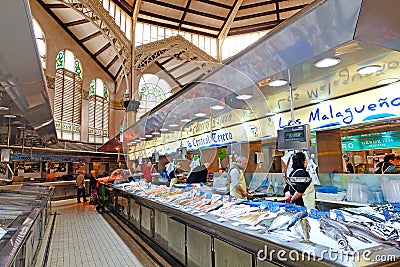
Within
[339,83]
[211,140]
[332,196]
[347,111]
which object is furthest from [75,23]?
[332,196]

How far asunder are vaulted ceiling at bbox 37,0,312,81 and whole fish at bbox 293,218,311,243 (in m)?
11.7

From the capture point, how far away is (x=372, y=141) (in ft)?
23.3

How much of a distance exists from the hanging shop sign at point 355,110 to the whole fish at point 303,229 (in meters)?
2.66

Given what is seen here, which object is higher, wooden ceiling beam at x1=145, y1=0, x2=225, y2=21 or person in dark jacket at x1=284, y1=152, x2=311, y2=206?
wooden ceiling beam at x1=145, y1=0, x2=225, y2=21

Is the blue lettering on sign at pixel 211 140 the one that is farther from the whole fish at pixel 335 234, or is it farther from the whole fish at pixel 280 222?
the whole fish at pixel 335 234

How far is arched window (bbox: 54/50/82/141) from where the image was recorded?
1482cm

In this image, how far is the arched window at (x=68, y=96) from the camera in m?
14.8

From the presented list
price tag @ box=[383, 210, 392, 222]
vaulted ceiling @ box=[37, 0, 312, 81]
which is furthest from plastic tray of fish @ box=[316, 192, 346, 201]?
vaulted ceiling @ box=[37, 0, 312, 81]

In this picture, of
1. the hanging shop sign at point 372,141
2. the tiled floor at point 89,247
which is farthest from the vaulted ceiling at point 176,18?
the hanging shop sign at point 372,141

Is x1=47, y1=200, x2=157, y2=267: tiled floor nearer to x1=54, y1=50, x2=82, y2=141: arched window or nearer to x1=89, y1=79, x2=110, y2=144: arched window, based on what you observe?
x1=54, y1=50, x2=82, y2=141: arched window

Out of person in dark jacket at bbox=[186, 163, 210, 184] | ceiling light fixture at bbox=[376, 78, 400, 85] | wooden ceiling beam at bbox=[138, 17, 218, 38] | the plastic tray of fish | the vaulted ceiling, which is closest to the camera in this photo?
→ ceiling light fixture at bbox=[376, 78, 400, 85]

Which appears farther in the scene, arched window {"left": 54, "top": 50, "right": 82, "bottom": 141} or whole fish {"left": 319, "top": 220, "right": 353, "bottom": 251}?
arched window {"left": 54, "top": 50, "right": 82, "bottom": 141}

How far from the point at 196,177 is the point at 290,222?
3.67 metres

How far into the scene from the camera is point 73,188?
13.2 meters
